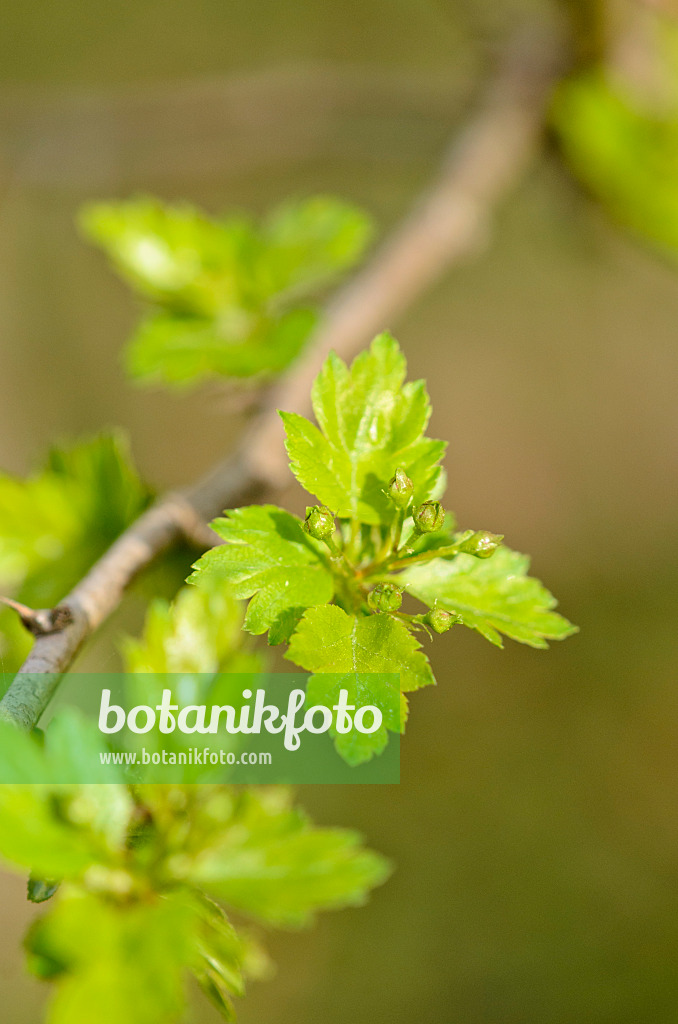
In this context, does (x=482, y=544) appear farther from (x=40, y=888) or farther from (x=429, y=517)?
(x=40, y=888)

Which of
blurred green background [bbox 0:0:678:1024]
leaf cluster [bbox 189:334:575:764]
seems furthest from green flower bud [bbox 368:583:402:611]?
blurred green background [bbox 0:0:678:1024]

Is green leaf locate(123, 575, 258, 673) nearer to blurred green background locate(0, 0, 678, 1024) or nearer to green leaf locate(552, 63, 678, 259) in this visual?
green leaf locate(552, 63, 678, 259)

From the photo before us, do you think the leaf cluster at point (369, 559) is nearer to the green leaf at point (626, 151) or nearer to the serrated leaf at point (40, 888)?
the serrated leaf at point (40, 888)

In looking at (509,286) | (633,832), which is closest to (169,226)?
(509,286)

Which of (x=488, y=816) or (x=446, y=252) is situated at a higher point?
(x=446, y=252)

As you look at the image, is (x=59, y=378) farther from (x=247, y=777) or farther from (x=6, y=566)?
(x=247, y=777)

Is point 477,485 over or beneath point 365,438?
over

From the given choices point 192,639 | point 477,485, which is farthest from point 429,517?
point 477,485
